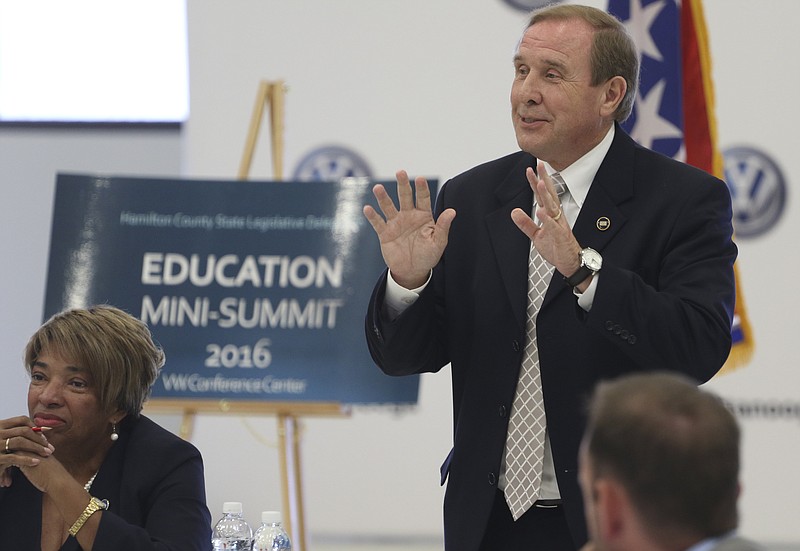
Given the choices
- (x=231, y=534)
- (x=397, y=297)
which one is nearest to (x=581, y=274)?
(x=397, y=297)

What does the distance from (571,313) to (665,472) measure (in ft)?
3.31

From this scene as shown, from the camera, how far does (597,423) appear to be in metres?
1.20

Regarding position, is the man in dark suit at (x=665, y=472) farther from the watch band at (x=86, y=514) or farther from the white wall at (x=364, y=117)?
the white wall at (x=364, y=117)

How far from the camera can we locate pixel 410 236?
2229 mm

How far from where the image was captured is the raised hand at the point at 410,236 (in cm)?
220

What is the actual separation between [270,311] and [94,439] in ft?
6.73

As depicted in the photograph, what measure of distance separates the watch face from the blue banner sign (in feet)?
8.23

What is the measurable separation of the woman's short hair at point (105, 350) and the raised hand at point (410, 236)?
2.28 ft

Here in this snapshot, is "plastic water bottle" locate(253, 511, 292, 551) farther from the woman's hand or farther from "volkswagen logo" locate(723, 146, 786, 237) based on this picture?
"volkswagen logo" locate(723, 146, 786, 237)

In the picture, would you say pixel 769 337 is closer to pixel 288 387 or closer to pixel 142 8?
pixel 288 387

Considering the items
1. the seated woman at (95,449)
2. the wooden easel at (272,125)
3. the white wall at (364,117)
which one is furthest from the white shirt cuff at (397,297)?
the white wall at (364,117)

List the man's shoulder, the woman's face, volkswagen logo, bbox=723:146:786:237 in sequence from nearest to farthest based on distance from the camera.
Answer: the man's shoulder → the woman's face → volkswagen logo, bbox=723:146:786:237

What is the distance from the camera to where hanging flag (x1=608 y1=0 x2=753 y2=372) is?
4379mm

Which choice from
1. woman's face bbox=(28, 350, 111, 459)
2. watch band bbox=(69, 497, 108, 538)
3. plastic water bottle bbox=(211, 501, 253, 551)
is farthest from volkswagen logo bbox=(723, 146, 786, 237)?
watch band bbox=(69, 497, 108, 538)
